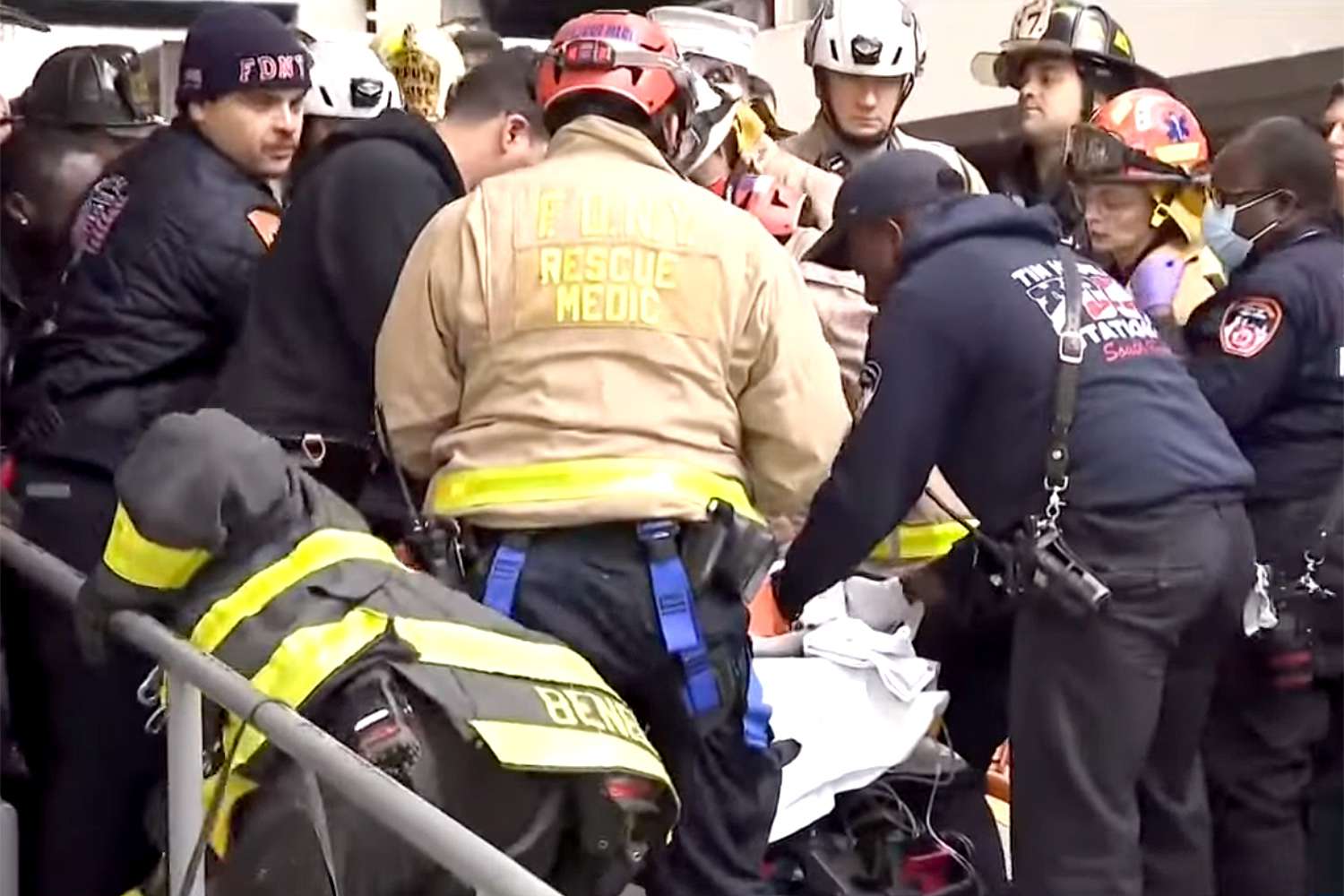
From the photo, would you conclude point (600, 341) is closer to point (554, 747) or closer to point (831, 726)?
point (554, 747)

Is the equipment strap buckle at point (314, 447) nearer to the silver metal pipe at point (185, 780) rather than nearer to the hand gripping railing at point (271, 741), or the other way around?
the hand gripping railing at point (271, 741)

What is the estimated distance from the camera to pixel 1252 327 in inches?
163

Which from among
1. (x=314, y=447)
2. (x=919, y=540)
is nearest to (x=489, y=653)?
(x=314, y=447)

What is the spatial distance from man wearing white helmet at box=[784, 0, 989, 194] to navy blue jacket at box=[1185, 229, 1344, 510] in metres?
1.30

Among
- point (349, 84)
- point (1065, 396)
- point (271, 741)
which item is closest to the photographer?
point (271, 741)

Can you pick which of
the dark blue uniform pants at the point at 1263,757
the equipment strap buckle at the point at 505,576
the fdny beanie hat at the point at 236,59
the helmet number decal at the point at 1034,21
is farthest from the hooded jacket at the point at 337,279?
the helmet number decal at the point at 1034,21

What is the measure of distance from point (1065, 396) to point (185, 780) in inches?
62.7

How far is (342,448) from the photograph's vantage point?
3.48 metres

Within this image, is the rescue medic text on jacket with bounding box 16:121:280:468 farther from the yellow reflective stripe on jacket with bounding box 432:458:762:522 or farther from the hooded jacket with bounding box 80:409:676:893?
the hooded jacket with bounding box 80:409:676:893

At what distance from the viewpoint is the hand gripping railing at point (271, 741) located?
1859 millimetres

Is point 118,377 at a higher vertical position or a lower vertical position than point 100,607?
lower

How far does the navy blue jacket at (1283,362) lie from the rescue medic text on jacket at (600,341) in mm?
1204

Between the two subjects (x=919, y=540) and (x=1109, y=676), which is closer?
(x=1109, y=676)

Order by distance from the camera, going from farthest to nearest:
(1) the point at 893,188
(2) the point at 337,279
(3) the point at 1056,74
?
(3) the point at 1056,74, (1) the point at 893,188, (2) the point at 337,279
